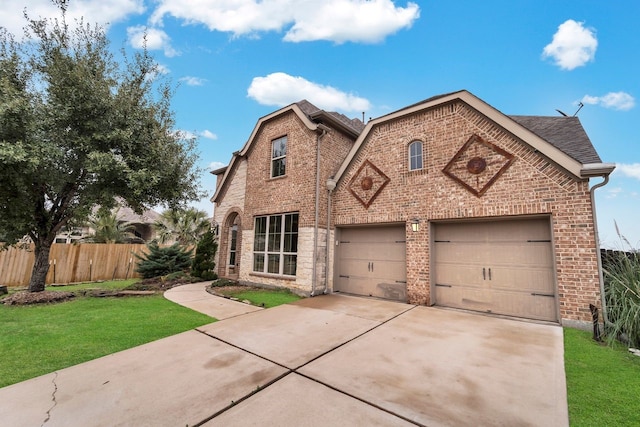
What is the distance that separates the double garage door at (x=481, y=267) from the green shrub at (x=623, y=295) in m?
0.89

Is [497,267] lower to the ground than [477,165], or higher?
lower

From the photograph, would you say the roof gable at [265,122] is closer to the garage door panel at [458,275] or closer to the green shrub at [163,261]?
the green shrub at [163,261]

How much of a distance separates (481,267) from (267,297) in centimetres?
627

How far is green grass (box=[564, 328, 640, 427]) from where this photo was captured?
2.60 meters

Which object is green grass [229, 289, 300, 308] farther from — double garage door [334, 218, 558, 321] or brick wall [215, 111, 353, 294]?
double garage door [334, 218, 558, 321]

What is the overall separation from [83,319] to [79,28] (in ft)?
26.4

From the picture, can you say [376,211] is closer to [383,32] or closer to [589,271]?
[589,271]

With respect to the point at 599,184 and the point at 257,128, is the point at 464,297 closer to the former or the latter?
the point at 599,184

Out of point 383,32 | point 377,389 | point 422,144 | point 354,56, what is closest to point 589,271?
point 422,144

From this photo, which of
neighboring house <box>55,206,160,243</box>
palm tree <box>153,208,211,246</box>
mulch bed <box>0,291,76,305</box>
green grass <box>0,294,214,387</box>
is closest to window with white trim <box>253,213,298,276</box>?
green grass <box>0,294,214,387</box>

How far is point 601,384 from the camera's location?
3250 mm

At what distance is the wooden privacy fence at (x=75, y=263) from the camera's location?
10953 millimetres

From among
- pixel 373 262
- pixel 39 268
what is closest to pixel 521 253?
pixel 373 262

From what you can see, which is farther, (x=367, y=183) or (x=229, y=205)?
(x=229, y=205)
